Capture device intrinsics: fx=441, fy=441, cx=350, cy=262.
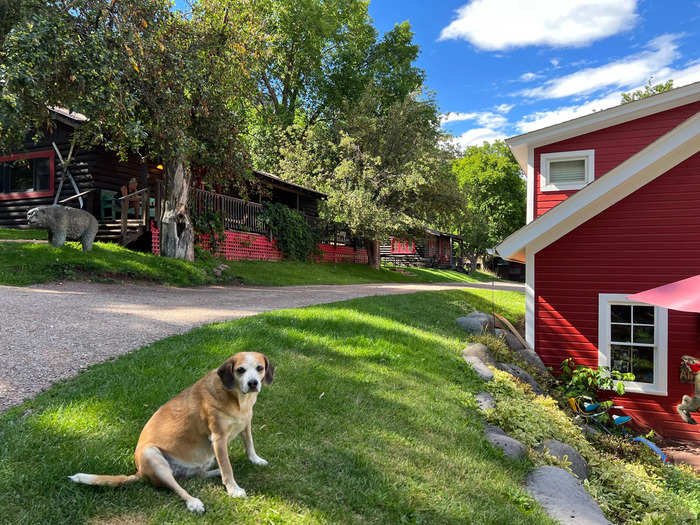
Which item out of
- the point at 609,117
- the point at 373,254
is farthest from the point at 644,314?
the point at 373,254

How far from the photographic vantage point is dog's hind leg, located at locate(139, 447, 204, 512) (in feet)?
8.34

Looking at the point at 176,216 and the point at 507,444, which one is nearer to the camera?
the point at 507,444

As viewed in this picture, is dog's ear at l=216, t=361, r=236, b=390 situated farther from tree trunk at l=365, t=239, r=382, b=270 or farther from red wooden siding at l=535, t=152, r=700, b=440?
tree trunk at l=365, t=239, r=382, b=270

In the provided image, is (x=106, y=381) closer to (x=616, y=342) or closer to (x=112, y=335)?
(x=112, y=335)

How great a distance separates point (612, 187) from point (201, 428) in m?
8.66

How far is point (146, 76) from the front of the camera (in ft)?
35.9

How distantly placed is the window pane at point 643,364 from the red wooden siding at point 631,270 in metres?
0.34

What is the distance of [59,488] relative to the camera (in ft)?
8.71

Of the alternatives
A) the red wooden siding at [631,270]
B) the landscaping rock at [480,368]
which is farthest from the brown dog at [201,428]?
the red wooden siding at [631,270]

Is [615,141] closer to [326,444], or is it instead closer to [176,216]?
[326,444]

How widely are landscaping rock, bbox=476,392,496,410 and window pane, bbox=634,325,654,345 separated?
5.01m

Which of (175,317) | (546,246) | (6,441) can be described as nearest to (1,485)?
(6,441)

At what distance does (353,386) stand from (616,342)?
6835 mm

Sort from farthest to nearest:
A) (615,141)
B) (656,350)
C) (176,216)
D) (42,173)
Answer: (42,173)
(176,216)
(615,141)
(656,350)
